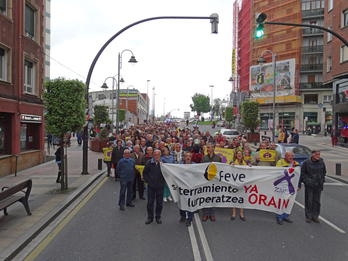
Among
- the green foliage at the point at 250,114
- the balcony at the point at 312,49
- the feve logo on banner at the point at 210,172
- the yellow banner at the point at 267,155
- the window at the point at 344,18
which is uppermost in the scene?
the balcony at the point at 312,49

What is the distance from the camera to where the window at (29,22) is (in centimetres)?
1489

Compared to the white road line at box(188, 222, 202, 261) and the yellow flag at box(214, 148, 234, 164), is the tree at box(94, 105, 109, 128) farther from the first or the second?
the white road line at box(188, 222, 202, 261)

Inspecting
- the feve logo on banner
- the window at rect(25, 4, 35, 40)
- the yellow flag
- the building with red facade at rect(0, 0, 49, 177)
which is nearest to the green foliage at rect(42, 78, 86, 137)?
the feve logo on banner

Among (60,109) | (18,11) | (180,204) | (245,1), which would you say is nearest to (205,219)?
(180,204)

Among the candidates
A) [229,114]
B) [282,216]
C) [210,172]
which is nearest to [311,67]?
[229,114]

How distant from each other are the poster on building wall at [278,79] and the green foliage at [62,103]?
4686cm

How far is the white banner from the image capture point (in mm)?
6750

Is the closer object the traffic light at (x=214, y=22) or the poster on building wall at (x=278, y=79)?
the traffic light at (x=214, y=22)

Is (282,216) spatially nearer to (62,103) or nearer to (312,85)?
(62,103)

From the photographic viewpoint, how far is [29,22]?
15.2 metres

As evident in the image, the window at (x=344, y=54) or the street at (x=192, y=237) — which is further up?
the window at (x=344, y=54)

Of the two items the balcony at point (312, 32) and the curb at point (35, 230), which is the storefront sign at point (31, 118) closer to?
the curb at point (35, 230)

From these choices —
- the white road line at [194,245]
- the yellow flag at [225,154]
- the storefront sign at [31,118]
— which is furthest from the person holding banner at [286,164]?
the storefront sign at [31,118]

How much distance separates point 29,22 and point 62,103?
362 inches
